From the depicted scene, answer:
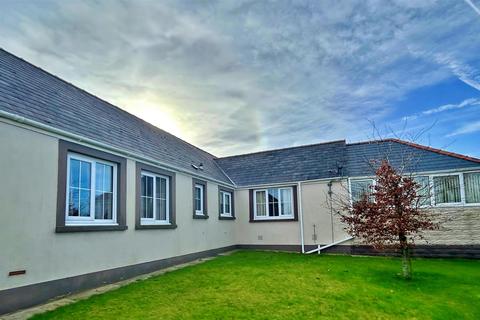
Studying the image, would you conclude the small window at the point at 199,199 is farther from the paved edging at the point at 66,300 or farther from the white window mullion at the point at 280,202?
the white window mullion at the point at 280,202

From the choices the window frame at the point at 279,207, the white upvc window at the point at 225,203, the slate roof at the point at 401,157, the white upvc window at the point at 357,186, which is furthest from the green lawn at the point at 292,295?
the white upvc window at the point at 225,203

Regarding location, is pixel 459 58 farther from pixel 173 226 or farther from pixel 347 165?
pixel 173 226

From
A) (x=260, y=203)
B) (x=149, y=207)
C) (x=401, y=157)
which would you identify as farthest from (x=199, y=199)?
(x=401, y=157)

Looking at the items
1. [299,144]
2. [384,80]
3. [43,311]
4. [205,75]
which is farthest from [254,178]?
[43,311]

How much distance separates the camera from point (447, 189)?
12766 mm

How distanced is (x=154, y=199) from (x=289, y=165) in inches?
349

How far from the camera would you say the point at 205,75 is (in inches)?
485

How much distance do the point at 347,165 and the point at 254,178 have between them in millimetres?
5112

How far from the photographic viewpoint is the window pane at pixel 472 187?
40.1ft

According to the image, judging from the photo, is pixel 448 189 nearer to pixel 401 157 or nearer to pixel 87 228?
pixel 401 157

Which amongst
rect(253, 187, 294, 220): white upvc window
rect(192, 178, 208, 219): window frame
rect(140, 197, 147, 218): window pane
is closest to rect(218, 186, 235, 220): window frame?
rect(253, 187, 294, 220): white upvc window

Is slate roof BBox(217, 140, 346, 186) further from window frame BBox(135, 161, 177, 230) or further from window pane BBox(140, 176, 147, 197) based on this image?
window pane BBox(140, 176, 147, 197)

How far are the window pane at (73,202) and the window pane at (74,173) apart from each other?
15cm

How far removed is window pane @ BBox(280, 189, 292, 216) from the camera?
51.8ft
